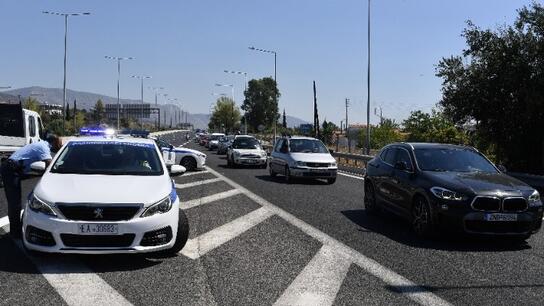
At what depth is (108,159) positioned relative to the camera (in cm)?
794

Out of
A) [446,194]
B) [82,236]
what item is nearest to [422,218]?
[446,194]

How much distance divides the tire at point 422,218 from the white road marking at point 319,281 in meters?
1.78

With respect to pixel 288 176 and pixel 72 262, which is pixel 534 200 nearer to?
pixel 72 262

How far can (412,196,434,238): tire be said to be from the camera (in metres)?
8.57

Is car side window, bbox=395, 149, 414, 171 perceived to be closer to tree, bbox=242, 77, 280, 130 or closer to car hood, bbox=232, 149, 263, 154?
car hood, bbox=232, 149, 263, 154

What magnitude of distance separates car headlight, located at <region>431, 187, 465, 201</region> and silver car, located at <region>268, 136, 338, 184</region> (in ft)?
32.6

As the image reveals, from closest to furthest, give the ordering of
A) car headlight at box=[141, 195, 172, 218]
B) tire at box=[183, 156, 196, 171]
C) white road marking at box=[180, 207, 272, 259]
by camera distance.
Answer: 1. car headlight at box=[141, 195, 172, 218]
2. white road marking at box=[180, 207, 272, 259]
3. tire at box=[183, 156, 196, 171]

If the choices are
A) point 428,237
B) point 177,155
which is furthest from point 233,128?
point 428,237

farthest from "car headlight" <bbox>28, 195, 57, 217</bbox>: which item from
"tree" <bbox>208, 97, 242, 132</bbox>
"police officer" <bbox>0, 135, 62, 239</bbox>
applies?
"tree" <bbox>208, 97, 242, 132</bbox>

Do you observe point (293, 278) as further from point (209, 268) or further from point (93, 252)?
point (93, 252)

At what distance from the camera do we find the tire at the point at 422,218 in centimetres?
857

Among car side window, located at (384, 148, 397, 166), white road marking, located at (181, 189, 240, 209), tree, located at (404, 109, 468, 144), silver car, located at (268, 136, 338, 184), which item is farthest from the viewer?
tree, located at (404, 109, 468, 144)

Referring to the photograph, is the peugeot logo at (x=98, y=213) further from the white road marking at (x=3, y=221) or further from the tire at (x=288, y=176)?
the tire at (x=288, y=176)

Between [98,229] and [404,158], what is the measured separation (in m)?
5.84
